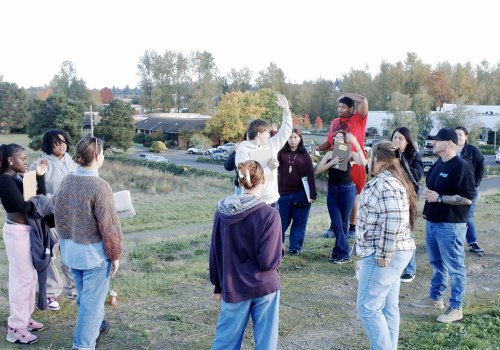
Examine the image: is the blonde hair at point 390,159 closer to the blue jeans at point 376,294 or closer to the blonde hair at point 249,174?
the blue jeans at point 376,294

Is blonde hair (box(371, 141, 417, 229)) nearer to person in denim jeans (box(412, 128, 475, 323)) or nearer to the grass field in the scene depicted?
person in denim jeans (box(412, 128, 475, 323))

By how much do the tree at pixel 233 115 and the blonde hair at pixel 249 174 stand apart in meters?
46.7

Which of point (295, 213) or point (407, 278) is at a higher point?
point (295, 213)

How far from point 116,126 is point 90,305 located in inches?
1723

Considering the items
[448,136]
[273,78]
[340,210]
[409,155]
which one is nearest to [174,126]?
[273,78]

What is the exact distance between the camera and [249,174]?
352 centimetres

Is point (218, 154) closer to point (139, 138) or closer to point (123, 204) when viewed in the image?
point (139, 138)

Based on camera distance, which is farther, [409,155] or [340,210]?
[340,210]

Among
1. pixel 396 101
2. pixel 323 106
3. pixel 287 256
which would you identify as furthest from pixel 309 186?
pixel 323 106

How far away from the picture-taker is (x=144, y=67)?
7531cm

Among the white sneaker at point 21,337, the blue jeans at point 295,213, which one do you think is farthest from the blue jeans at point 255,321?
the blue jeans at point 295,213

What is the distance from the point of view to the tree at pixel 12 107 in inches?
2598

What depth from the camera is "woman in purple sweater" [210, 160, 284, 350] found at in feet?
11.5

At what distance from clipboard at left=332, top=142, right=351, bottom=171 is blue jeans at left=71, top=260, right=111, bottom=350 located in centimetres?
358
